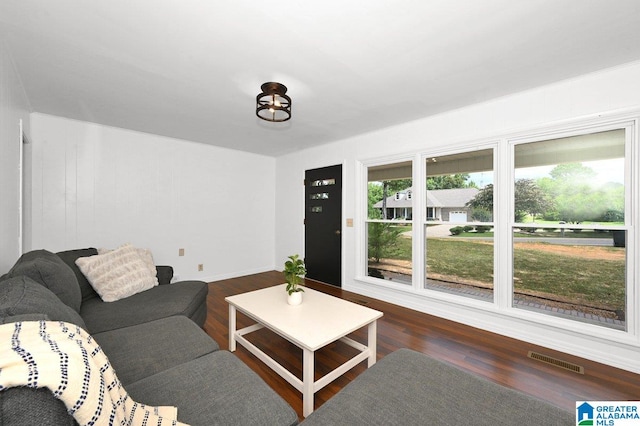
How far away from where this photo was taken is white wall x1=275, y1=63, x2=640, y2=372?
2068 millimetres

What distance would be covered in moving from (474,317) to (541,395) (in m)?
1.07

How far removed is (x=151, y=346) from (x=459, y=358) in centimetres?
228

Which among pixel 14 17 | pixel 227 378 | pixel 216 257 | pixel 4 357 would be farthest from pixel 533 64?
pixel 216 257

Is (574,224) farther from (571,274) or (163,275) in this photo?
(163,275)

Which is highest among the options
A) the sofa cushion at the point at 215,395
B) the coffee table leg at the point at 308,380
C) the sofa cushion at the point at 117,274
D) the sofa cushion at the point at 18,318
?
the sofa cushion at the point at 18,318

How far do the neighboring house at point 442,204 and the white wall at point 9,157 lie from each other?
375 cm

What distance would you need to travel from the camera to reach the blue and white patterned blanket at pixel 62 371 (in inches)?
20.2

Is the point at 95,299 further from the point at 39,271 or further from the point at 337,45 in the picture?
the point at 337,45

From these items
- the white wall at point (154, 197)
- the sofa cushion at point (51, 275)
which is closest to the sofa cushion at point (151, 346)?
the sofa cushion at point (51, 275)

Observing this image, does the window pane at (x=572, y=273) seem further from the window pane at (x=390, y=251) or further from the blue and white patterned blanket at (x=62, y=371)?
the blue and white patterned blanket at (x=62, y=371)

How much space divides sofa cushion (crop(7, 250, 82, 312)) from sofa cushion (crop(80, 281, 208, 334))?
0.59 feet

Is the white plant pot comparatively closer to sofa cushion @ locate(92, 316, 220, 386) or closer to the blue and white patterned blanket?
sofa cushion @ locate(92, 316, 220, 386)

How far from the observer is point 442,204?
3.17 m

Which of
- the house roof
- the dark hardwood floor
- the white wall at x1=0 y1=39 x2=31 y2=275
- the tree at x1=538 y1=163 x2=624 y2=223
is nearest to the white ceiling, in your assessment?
the white wall at x1=0 y1=39 x2=31 y2=275
